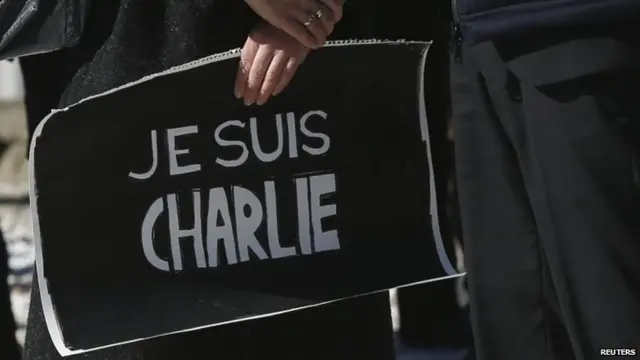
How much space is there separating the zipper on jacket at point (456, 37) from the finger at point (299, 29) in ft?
0.60

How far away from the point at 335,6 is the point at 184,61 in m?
0.19

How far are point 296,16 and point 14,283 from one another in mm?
2126

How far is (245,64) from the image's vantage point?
1.36m

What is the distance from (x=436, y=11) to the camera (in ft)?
6.31

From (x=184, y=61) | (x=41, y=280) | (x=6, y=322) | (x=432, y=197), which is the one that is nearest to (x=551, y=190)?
(x=432, y=197)

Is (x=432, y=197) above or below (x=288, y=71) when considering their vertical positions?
below

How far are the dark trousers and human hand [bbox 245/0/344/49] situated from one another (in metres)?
0.18

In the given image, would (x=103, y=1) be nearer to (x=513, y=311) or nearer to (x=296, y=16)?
(x=296, y=16)

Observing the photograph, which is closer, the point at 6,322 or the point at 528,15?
the point at 528,15

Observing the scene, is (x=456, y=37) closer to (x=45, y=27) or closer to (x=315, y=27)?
(x=315, y=27)

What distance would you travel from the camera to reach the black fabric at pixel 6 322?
2031 mm

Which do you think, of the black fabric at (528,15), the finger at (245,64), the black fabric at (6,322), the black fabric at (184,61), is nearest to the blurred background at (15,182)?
the black fabric at (6,322)

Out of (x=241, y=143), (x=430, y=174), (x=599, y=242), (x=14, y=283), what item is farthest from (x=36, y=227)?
(x=14, y=283)

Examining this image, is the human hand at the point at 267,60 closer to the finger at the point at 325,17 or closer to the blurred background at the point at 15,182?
the finger at the point at 325,17
